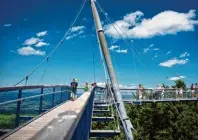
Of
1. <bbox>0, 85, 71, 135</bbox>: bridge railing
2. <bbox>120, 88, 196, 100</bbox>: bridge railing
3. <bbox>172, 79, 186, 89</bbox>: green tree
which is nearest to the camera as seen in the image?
<bbox>0, 85, 71, 135</bbox>: bridge railing

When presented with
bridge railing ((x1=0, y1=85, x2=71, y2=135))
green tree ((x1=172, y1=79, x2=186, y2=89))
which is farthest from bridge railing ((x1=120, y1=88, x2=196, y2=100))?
bridge railing ((x1=0, y1=85, x2=71, y2=135))

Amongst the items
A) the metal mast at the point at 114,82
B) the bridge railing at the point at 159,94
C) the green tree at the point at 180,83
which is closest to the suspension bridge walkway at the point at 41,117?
the metal mast at the point at 114,82

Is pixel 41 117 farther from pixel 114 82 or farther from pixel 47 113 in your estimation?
pixel 114 82

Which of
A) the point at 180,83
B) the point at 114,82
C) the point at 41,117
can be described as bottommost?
the point at 41,117

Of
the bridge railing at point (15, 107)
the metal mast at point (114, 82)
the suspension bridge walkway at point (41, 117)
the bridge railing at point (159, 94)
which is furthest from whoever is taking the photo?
the bridge railing at point (159, 94)

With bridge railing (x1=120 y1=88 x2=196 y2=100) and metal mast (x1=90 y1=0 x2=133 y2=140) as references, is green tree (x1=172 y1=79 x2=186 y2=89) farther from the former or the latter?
metal mast (x1=90 y1=0 x2=133 y2=140)

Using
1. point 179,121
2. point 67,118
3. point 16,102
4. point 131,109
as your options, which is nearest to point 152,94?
point 179,121

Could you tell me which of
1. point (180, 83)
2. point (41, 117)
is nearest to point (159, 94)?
point (180, 83)

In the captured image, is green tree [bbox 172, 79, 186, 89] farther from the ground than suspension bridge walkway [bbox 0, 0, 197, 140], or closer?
farther from the ground

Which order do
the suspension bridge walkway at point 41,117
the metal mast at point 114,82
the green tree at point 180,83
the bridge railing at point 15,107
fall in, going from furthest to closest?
the green tree at point 180,83 → the metal mast at point 114,82 → the bridge railing at point 15,107 → the suspension bridge walkway at point 41,117

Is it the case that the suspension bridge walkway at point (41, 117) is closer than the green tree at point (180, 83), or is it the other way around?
the suspension bridge walkway at point (41, 117)

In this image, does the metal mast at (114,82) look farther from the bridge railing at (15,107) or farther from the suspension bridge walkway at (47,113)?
the bridge railing at (15,107)

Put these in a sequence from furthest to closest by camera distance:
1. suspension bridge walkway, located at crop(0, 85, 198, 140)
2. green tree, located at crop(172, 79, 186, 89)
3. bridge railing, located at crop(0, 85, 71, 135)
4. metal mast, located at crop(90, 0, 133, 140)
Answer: green tree, located at crop(172, 79, 186, 89)
metal mast, located at crop(90, 0, 133, 140)
bridge railing, located at crop(0, 85, 71, 135)
suspension bridge walkway, located at crop(0, 85, 198, 140)

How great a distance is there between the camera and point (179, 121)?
36938mm
